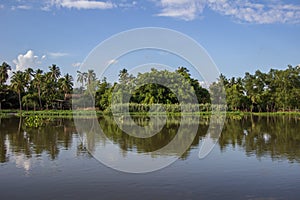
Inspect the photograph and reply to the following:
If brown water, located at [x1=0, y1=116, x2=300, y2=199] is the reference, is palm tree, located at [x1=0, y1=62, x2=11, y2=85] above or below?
above

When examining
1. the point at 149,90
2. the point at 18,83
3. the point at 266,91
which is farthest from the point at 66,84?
the point at 266,91

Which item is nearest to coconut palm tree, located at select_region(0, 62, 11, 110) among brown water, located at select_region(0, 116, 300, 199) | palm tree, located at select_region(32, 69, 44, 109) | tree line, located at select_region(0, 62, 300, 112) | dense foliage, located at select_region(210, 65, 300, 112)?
tree line, located at select_region(0, 62, 300, 112)

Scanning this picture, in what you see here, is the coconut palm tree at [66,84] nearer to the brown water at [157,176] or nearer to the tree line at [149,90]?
the tree line at [149,90]

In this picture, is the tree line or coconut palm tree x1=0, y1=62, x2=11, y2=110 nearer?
the tree line

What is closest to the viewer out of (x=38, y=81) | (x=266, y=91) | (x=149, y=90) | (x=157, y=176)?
(x=157, y=176)

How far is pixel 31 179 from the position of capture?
11.4 m

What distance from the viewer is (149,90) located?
5716cm

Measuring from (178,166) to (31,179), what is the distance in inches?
217

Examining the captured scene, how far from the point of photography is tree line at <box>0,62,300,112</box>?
5509cm

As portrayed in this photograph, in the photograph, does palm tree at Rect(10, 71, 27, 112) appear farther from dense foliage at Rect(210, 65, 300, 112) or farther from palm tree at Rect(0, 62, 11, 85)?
dense foliage at Rect(210, 65, 300, 112)

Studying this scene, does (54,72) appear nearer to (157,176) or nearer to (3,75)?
(3,75)

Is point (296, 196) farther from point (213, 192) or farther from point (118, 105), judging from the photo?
point (118, 105)

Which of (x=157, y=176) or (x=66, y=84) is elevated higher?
(x=66, y=84)

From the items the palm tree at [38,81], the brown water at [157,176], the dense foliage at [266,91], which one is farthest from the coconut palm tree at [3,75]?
the brown water at [157,176]
